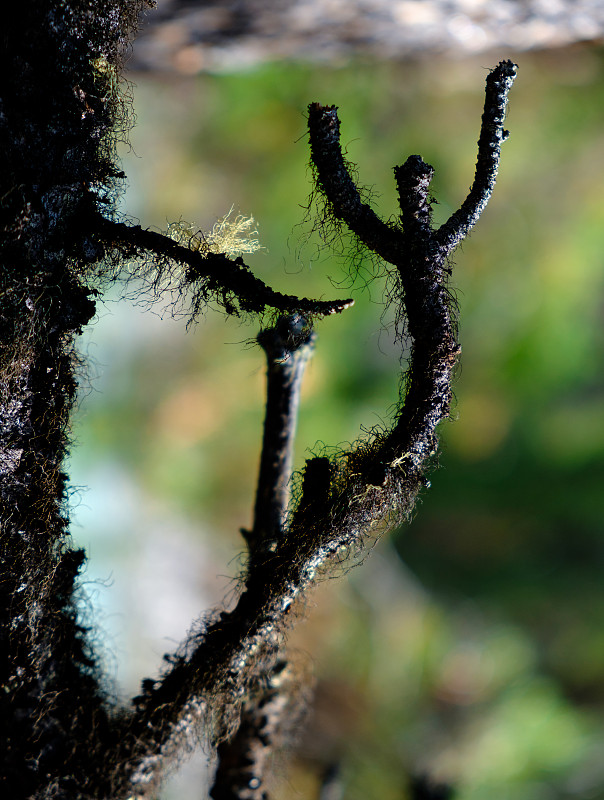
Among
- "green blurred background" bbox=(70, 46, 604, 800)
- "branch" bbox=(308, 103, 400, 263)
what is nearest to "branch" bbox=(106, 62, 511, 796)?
"branch" bbox=(308, 103, 400, 263)

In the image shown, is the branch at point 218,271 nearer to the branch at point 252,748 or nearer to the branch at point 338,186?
the branch at point 338,186

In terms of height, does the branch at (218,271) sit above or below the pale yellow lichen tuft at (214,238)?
below

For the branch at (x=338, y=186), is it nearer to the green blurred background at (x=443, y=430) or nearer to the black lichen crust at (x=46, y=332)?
the black lichen crust at (x=46, y=332)

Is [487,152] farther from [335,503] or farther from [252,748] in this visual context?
[252,748]

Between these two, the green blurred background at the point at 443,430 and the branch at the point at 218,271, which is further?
the green blurred background at the point at 443,430

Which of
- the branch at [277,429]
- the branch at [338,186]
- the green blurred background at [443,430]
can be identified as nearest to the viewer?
the branch at [338,186]

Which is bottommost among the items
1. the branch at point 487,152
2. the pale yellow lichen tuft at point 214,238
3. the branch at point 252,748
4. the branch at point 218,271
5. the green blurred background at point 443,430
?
the branch at point 252,748

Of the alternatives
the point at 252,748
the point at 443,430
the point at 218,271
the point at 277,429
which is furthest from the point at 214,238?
the point at 443,430

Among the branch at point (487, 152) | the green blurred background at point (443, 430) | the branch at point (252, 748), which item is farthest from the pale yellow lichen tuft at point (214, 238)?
the green blurred background at point (443, 430)

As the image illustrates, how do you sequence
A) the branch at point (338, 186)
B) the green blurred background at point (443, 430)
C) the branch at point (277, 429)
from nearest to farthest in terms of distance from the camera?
1. the branch at point (338, 186)
2. the branch at point (277, 429)
3. the green blurred background at point (443, 430)
